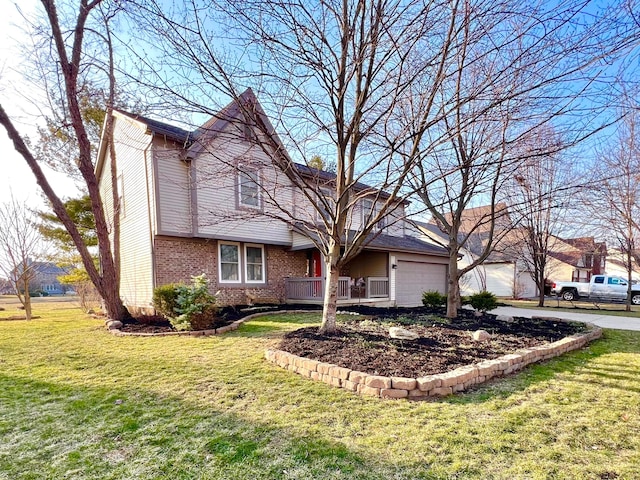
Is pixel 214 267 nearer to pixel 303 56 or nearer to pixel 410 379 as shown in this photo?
pixel 303 56

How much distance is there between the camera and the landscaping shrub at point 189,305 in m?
7.71

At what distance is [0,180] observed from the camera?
13406 mm

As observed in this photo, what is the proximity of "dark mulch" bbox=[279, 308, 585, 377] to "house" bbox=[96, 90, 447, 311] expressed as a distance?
3314mm

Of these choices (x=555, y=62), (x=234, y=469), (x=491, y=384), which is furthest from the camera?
(x=491, y=384)

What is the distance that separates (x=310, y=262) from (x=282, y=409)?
11551 millimetres

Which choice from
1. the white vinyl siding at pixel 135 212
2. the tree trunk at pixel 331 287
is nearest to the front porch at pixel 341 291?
the white vinyl siding at pixel 135 212

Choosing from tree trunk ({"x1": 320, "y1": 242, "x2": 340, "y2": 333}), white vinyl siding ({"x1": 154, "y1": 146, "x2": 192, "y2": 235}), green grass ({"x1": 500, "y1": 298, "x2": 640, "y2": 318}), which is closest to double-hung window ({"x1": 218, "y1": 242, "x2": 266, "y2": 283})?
white vinyl siding ({"x1": 154, "y1": 146, "x2": 192, "y2": 235})

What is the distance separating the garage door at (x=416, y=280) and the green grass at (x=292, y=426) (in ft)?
32.3

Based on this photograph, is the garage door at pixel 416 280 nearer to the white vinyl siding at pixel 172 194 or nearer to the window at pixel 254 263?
the window at pixel 254 263

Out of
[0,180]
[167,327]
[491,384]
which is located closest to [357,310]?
[167,327]

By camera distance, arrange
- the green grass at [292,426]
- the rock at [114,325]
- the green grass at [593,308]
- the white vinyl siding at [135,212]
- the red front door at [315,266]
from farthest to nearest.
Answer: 1. the red front door at [315,266]
2. the green grass at [593,308]
3. the white vinyl siding at [135,212]
4. the rock at [114,325]
5. the green grass at [292,426]

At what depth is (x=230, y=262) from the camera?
12188 millimetres

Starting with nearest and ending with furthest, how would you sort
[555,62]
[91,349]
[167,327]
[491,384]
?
[555,62] → [491,384] → [91,349] → [167,327]

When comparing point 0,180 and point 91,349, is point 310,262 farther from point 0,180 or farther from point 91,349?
point 0,180
